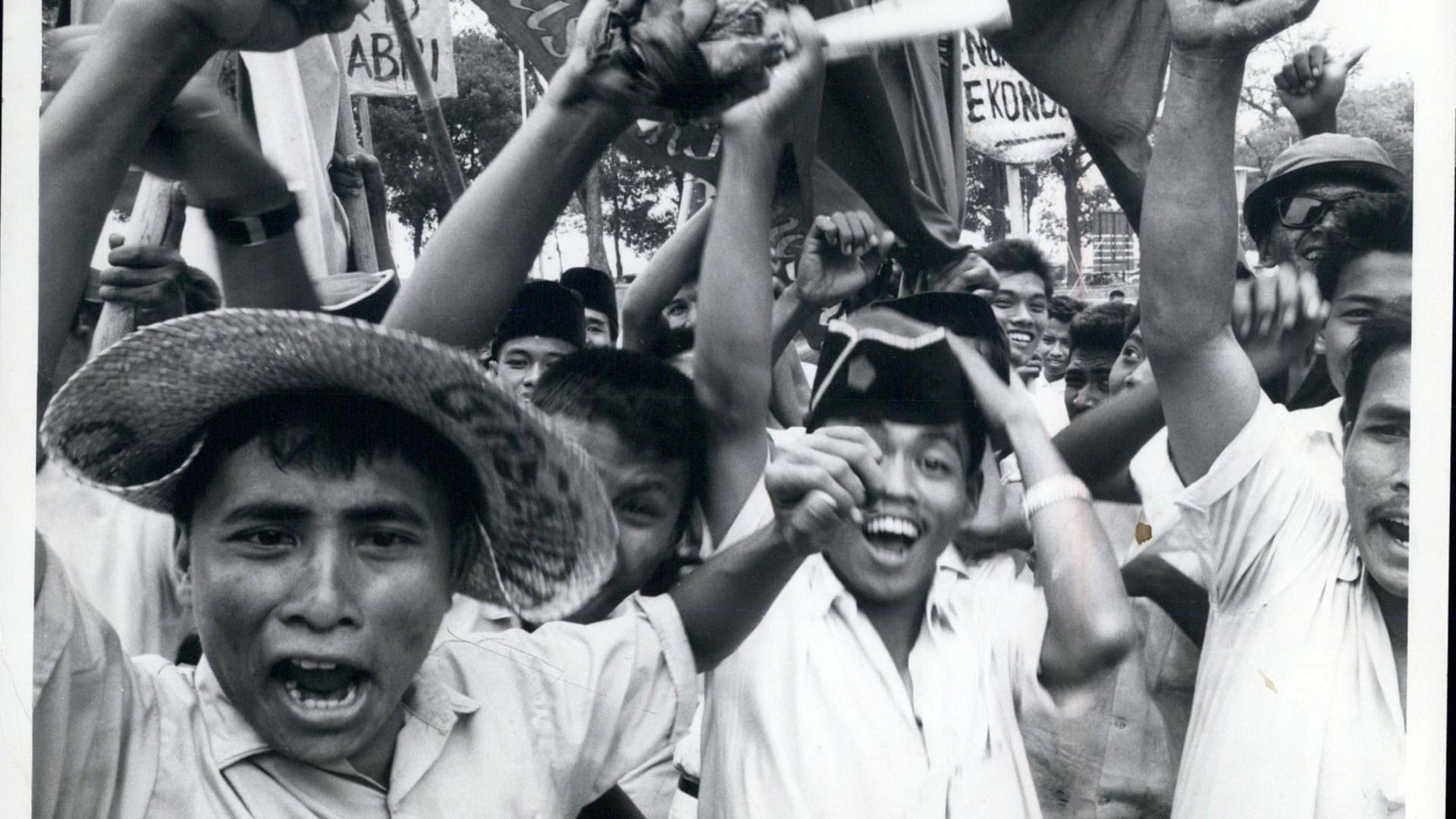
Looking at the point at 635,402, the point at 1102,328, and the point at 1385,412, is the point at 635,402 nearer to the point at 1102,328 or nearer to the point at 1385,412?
the point at 1102,328

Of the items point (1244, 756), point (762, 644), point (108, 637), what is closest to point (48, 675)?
point (108, 637)

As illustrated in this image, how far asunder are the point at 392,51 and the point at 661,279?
67 cm

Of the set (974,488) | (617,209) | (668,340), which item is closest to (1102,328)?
(974,488)

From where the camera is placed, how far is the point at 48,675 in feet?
8.10

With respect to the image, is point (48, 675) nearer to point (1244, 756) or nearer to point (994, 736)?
point (994, 736)

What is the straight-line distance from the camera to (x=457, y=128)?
2912 millimetres

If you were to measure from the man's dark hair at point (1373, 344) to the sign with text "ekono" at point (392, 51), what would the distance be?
186 centimetres

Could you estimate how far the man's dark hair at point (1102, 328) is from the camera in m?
3.07

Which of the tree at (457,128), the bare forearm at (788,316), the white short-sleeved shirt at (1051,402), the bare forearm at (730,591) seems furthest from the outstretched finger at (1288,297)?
the tree at (457,128)

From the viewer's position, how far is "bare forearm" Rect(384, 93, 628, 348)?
9.21ft

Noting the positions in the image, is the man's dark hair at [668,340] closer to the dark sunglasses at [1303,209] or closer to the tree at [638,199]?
the tree at [638,199]

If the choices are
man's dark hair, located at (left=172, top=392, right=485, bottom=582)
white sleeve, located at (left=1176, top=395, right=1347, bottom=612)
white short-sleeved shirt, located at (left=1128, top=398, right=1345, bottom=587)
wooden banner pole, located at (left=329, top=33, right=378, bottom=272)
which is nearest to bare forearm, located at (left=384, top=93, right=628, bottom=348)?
wooden banner pole, located at (left=329, top=33, right=378, bottom=272)

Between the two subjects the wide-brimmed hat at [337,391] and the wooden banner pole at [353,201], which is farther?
the wooden banner pole at [353,201]

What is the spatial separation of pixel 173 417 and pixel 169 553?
405mm
